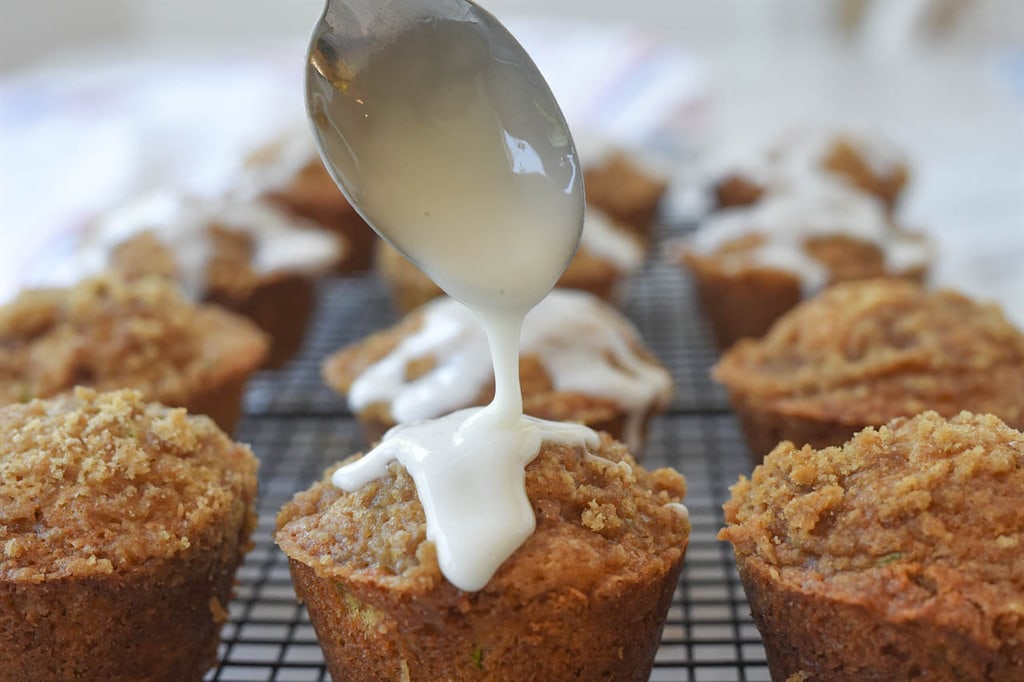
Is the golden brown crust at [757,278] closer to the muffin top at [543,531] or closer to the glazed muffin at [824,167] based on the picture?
the glazed muffin at [824,167]

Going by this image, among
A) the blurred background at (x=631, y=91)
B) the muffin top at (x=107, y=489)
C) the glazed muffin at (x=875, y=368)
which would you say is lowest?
the blurred background at (x=631, y=91)

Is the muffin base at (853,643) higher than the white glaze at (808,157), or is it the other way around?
the muffin base at (853,643)

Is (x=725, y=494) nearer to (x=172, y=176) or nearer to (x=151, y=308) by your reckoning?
(x=151, y=308)

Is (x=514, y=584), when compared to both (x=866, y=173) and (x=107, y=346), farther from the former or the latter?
(x=866, y=173)

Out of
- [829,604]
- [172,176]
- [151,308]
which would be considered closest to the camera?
[829,604]

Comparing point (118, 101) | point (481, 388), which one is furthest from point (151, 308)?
point (118, 101)

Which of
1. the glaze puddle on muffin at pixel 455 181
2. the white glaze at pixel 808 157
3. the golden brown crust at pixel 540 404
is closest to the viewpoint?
the glaze puddle on muffin at pixel 455 181

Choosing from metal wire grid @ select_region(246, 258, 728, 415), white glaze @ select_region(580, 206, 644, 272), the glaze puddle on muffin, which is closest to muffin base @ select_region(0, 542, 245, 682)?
the glaze puddle on muffin

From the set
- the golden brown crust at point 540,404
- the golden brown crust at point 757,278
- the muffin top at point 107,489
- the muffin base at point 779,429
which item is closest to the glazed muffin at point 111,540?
the muffin top at point 107,489
